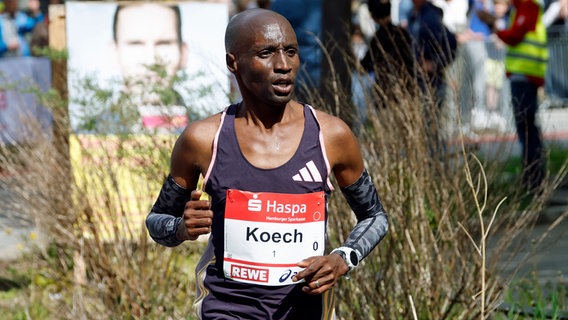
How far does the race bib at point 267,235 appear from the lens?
3729 mm

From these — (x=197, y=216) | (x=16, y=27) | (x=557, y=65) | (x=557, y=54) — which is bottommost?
(x=557, y=65)

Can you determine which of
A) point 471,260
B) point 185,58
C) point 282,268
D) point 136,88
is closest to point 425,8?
point 185,58

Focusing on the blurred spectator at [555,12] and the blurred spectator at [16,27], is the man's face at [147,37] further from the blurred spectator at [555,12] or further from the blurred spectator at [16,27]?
the blurred spectator at [555,12]

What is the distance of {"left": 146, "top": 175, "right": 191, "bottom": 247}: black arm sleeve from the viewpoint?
3.92m

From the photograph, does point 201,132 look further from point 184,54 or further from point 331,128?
point 184,54

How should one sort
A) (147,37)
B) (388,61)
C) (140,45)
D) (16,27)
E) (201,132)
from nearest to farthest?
(201,132) < (388,61) < (140,45) < (147,37) < (16,27)

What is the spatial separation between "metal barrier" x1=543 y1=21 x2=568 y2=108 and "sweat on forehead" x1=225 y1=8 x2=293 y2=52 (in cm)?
1542

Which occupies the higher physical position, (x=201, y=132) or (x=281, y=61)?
(x=281, y=61)

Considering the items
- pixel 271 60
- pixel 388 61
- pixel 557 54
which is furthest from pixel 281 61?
pixel 557 54

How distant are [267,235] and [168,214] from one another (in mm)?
Result: 444

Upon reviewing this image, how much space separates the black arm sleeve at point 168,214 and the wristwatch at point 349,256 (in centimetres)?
53

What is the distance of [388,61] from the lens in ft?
18.1

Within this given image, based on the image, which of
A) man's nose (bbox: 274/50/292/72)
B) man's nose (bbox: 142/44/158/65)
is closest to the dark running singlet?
man's nose (bbox: 274/50/292/72)

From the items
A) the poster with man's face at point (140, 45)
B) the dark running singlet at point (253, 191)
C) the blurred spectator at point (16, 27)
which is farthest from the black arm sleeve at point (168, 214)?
the blurred spectator at point (16, 27)
